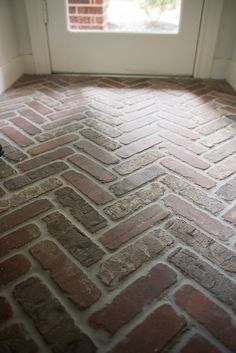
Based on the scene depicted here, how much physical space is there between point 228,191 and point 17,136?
3.51ft

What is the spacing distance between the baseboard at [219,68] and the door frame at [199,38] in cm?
3

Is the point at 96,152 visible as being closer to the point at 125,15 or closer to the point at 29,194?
the point at 29,194

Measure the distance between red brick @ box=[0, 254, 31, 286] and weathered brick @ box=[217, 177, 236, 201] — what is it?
0.78 metres

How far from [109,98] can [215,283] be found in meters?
1.44

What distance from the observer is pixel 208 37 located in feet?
7.13

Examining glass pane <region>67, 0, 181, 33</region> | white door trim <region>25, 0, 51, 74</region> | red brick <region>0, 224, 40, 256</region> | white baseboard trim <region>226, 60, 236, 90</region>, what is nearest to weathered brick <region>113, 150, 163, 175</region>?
red brick <region>0, 224, 40, 256</region>

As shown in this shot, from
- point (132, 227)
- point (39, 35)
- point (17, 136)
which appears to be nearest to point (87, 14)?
point (39, 35)

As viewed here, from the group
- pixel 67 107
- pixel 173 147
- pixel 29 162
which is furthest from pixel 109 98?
pixel 29 162

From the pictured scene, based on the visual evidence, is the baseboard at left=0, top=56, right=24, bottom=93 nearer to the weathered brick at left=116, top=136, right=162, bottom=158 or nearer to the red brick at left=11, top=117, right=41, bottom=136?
the red brick at left=11, top=117, right=41, bottom=136

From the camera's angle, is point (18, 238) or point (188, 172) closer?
point (18, 238)

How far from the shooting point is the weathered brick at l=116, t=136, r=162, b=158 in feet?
4.68

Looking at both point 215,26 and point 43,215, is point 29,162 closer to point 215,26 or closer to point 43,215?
point 43,215

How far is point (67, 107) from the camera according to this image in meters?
1.85

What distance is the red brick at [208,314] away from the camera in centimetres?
74
